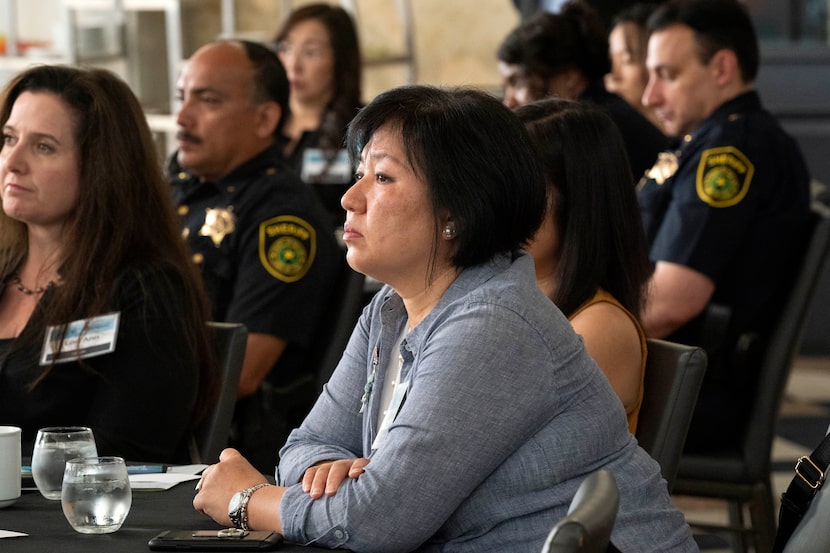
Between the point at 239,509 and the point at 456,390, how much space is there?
1.03 feet

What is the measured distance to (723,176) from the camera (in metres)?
3.29

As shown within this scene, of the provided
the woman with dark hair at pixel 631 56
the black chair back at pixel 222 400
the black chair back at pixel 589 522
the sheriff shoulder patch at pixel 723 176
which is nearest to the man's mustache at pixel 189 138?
the black chair back at pixel 222 400

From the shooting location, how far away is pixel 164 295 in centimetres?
231

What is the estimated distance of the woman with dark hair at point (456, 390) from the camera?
1.51 meters

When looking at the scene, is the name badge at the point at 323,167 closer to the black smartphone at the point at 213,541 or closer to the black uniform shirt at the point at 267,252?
the black uniform shirt at the point at 267,252

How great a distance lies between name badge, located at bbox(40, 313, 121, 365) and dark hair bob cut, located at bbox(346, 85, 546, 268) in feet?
2.59

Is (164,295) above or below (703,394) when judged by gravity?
above

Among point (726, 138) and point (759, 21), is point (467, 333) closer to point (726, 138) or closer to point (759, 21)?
point (726, 138)

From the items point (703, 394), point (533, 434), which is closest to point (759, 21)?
point (703, 394)

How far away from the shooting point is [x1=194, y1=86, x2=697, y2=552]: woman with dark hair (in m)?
1.51

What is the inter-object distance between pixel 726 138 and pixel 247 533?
2.21m

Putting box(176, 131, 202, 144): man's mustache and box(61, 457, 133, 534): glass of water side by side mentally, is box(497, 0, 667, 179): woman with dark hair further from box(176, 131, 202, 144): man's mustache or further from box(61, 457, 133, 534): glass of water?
box(61, 457, 133, 534): glass of water

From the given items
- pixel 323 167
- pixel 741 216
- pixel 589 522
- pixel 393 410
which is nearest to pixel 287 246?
pixel 741 216

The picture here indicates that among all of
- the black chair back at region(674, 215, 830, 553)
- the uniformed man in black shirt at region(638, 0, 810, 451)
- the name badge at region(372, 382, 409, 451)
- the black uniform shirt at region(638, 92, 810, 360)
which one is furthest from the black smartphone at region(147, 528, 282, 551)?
the black uniform shirt at region(638, 92, 810, 360)
